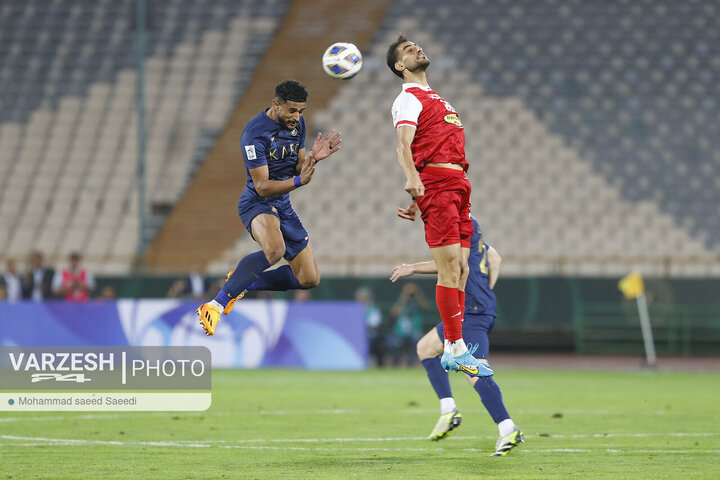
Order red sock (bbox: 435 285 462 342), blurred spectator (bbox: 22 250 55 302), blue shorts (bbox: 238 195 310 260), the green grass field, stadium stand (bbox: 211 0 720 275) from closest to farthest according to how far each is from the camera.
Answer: the green grass field
red sock (bbox: 435 285 462 342)
blue shorts (bbox: 238 195 310 260)
blurred spectator (bbox: 22 250 55 302)
stadium stand (bbox: 211 0 720 275)

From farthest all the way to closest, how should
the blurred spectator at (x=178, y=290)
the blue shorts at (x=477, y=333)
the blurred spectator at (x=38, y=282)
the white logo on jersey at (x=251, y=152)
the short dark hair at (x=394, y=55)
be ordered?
the blurred spectator at (x=38, y=282)
the blurred spectator at (x=178, y=290)
the white logo on jersey at (x=251, y=152)
the blue shorts at (x=477, y=333)
the short dark hair at (x=394, y=55)

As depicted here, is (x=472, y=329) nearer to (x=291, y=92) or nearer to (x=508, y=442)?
(x=508, y=442)

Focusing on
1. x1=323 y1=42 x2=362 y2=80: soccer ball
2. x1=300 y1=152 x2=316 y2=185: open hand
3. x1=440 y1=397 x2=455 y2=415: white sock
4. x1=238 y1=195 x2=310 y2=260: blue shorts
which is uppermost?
x1=323 y1=42 x2=362 y2=80: soccer ball

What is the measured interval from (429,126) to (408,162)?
1.47 feet

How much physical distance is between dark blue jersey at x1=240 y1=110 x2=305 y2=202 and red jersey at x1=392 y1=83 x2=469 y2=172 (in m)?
1.43

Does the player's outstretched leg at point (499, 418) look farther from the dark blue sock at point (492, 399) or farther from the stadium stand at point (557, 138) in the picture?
the stadium stand at point (557, 138)

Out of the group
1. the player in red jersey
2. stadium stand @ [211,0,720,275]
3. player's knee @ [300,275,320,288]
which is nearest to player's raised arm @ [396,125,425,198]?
the player in red jersey

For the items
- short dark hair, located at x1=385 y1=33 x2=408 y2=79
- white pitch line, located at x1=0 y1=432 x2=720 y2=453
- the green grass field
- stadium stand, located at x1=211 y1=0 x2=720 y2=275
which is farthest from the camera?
stadium stand, located at x1=211 y1=0 x2=720 y2=275

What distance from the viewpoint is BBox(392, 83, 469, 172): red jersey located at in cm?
794

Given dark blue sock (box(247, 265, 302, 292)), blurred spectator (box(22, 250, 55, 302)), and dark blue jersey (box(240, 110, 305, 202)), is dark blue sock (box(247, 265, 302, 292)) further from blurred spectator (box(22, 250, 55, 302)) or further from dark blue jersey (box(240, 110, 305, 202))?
blurred spectator (box(22, 250, 55, 302))

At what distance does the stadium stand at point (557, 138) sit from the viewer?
82.4 feet

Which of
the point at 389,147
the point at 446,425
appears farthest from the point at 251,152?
the point at 389,147

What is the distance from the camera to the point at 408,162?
770cm

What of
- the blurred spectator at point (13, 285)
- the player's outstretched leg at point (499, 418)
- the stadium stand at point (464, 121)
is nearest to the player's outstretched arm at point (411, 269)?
the player's outstretched leg at point (499, 418)
